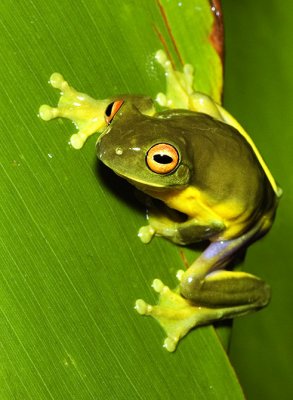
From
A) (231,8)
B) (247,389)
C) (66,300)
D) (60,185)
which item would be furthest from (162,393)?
(231,8)

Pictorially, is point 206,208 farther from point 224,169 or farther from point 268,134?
point 268,134

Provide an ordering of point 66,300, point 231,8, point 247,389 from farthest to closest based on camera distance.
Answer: point 247,389 → point 231,8 → point 66,300

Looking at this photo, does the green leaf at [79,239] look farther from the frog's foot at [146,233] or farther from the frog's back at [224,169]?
the frog's back at [224,169]

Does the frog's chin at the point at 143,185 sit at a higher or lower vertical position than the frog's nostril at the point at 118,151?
lower

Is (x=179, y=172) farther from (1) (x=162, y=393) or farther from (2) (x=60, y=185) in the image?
(1) (x=162, y=393)

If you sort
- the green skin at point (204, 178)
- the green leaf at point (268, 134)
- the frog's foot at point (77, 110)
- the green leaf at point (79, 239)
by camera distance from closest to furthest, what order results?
the green leaf at point (79, 239) → the frog's foot at point (77, 110) → the green skin at point (204, 178) → the green leaf at point (268, 134)

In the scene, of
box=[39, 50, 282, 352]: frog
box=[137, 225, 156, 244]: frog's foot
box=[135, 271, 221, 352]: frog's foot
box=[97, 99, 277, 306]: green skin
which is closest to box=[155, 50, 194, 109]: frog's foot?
box=[39, 50, 282, 352]: frog

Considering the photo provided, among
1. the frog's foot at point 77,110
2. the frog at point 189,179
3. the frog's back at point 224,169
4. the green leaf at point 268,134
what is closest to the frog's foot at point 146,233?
the frog at point 189,179
